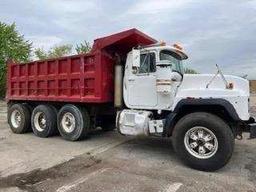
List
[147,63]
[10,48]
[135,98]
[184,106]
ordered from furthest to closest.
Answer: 1. [10,48]
2. [135,98]
3. [147,63]
4. [184,106]

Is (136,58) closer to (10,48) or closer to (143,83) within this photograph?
(143,83)

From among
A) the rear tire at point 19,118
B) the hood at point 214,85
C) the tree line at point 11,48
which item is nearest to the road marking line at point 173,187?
the hood at point 214,85

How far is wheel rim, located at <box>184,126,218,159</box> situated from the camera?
7522mm

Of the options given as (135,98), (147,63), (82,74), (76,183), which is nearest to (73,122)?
(82,74)

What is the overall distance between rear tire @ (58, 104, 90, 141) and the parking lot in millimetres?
277

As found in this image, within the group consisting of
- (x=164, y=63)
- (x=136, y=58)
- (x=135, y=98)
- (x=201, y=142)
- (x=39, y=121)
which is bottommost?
(x=201, y=142)

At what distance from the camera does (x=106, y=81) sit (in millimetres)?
9977

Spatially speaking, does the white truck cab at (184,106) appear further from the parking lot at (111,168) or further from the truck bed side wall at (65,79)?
the truck bed side wall at (65,79)

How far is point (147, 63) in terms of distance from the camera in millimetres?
9086

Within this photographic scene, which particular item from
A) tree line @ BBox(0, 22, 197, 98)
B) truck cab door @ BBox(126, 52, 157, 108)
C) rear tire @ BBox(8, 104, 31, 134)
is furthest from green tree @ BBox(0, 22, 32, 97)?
truck cab door @ BBox(126, 52, 157, 108)

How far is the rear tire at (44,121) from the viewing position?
Answer: 11188 mm

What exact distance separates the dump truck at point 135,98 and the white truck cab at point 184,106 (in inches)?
0.8

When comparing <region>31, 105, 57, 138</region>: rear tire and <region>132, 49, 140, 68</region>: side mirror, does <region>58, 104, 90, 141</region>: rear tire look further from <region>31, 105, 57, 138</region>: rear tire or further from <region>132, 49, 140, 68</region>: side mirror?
<region>132, 49, 140, 68</region>: side mirror

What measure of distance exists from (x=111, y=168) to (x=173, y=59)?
3.32 metres
